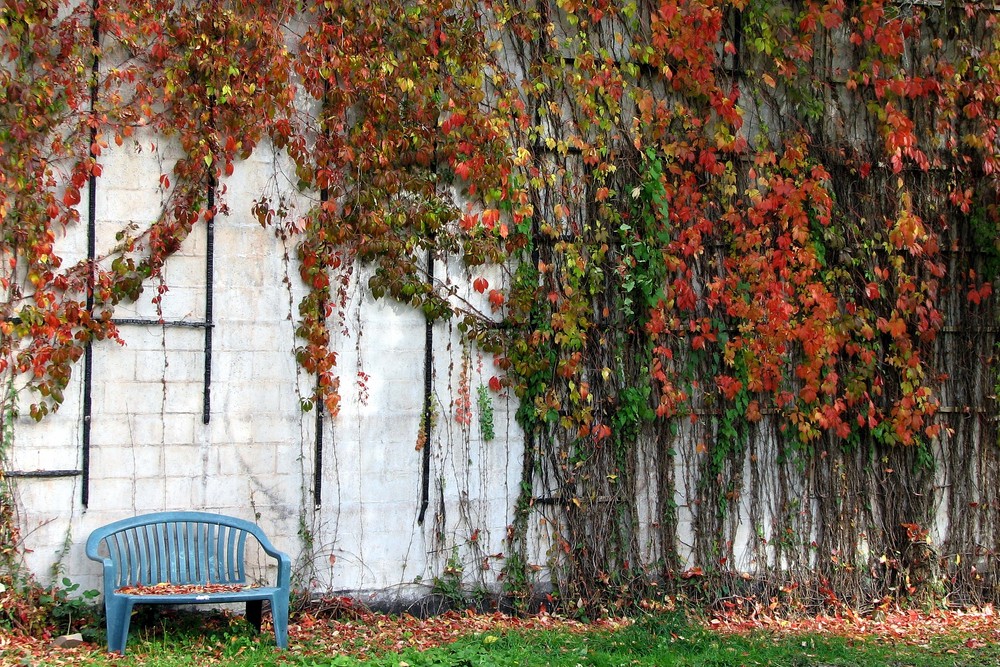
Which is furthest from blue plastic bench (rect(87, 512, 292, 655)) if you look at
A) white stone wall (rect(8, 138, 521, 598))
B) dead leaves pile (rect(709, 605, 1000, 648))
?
dead leaves pile (rect(709, 605, 1000, 648))

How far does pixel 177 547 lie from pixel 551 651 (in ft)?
6.99

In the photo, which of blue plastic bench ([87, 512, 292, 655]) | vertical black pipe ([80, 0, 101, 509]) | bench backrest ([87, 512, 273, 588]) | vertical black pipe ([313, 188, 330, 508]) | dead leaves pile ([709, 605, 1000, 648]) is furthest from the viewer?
dead leaves pile ([709, 605, 1000, 648])

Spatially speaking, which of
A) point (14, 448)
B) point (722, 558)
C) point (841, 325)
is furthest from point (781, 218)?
point (14, 448)

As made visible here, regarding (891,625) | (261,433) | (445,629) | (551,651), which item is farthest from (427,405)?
(891,625)

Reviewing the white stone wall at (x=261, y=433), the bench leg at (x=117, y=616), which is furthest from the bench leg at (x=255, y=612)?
the bench leg at (x=117, y=616)

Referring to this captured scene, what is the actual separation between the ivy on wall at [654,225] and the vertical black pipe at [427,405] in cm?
13

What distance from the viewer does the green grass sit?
4.82 meters

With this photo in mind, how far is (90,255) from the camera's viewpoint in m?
5.39

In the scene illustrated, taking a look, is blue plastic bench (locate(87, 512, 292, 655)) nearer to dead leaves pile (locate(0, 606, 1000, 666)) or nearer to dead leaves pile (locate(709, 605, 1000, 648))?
dead leaves pile (locate(0, 606, 1000, 666))

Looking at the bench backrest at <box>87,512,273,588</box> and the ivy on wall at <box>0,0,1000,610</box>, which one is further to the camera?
the ivy on wall at <box>0,0,1000,610</box>

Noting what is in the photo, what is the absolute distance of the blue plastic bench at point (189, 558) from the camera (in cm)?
503

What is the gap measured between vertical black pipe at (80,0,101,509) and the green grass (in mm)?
929

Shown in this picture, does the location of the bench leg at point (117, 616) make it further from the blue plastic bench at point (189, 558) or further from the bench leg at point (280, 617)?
the bench leg at point (280, 617)

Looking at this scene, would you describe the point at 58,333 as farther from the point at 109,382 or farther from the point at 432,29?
the point at 432,29
